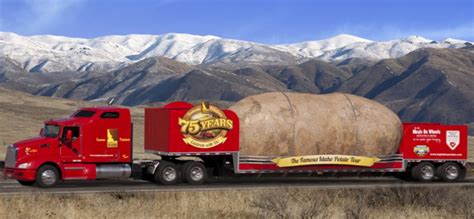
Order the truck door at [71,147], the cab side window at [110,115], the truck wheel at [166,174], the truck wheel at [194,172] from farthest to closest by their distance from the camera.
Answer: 1. the truck wheel at [194,172]
2. the truck wheel at [166,174]
3. the cab side window at [110,115]
4. the truck door at [71,147]

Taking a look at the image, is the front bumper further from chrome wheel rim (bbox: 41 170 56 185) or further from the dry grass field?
the dry grass field

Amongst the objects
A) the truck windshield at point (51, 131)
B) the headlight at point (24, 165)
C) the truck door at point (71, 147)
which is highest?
the truck windshield at point (51, 131)

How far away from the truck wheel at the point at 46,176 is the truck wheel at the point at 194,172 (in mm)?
4243

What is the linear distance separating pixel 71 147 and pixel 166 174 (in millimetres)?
3222

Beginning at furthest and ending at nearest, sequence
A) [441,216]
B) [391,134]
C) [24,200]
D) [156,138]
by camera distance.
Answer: [391,134] → [156,138] → [24,200] → [441,216]

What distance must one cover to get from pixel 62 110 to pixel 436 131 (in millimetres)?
74141

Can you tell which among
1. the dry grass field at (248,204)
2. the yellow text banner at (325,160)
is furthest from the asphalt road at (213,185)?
the dry grass field at (248,204)

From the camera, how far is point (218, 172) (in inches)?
1022

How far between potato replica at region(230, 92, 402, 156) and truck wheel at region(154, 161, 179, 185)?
2396mm

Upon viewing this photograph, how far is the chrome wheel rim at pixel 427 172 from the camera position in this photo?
28297 millimetres

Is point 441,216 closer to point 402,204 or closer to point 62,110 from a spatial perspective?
point 402,204

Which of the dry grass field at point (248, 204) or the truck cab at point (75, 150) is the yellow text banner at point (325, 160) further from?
the truck cab at point (75, 150)

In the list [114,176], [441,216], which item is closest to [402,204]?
[441,216]

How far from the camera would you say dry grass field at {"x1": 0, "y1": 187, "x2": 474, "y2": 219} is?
16188mm
